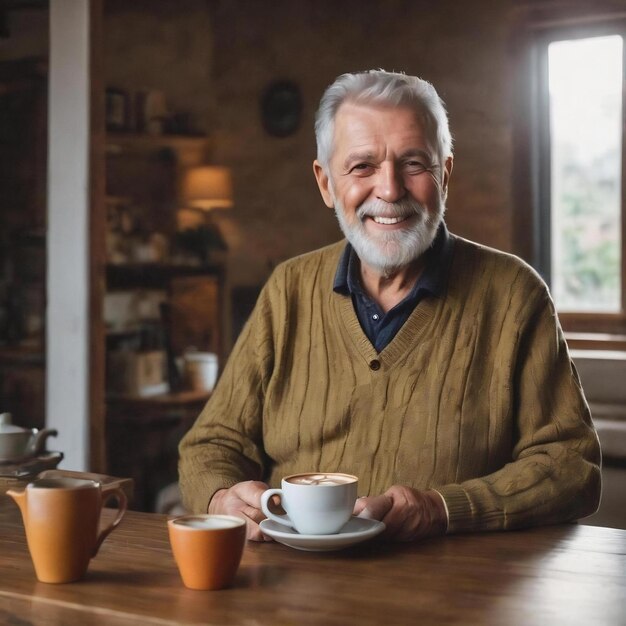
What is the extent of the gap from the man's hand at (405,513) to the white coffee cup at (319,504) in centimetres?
11

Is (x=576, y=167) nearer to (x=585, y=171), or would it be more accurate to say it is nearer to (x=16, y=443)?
(x=585, y=171)

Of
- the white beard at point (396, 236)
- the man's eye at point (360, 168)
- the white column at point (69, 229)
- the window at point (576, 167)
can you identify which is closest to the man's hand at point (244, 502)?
the white beard at point (396, 236)

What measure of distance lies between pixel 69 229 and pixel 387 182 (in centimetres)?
228

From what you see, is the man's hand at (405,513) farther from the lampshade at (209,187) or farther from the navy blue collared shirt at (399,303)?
the lampshade at (209,187)

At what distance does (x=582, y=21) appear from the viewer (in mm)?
4070

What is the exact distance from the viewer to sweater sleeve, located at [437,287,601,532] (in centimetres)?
160

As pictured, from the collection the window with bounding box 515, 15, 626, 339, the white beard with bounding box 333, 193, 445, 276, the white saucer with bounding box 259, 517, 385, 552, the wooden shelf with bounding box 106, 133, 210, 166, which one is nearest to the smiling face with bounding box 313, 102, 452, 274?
the white beard with bounding box 333, 193, 445, 276

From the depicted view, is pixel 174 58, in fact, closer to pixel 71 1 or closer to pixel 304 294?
pixel 71 1

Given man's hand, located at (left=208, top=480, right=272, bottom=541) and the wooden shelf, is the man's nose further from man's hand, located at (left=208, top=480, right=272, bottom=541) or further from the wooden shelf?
the wooden shelf

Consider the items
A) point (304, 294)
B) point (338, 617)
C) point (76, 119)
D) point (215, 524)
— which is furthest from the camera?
point (76, 119)

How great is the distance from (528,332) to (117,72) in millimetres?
3311

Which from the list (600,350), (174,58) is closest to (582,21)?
(600,350)

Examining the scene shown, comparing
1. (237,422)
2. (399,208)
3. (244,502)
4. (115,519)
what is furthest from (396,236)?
(115,519)

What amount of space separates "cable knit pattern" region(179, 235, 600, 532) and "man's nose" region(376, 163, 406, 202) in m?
0.22
